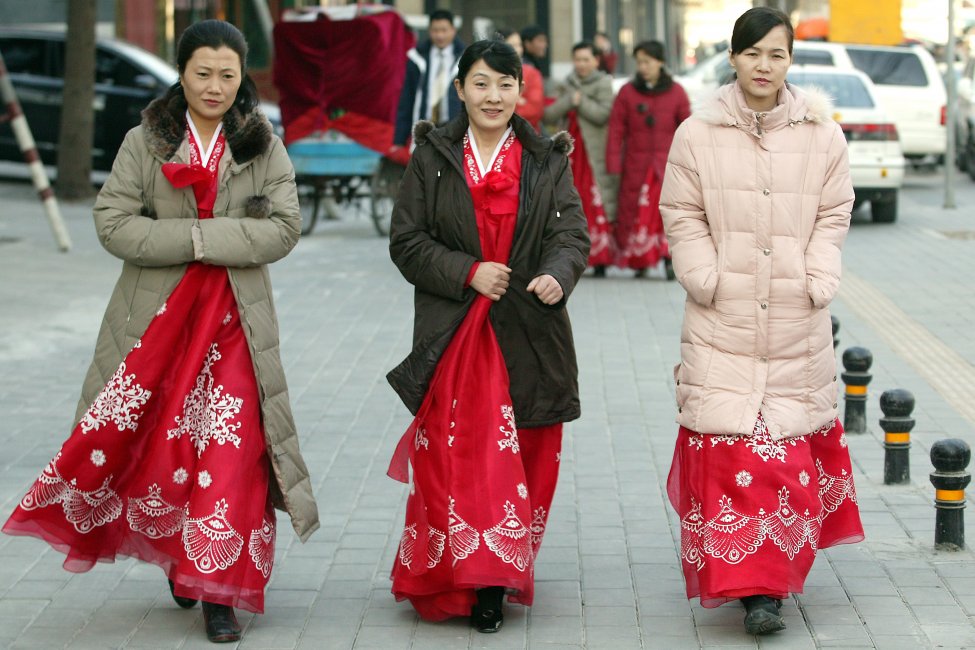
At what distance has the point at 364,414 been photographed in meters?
8.30

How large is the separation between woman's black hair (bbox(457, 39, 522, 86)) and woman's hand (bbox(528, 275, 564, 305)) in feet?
2.05

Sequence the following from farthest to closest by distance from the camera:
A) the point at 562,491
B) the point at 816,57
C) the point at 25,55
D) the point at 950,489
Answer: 1. the point at 816,57
2. the point at 25,55
3. the point at 562,491
4. the point at 950,489

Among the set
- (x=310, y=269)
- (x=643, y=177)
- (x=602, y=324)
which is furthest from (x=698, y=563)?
(x=310, y=269)

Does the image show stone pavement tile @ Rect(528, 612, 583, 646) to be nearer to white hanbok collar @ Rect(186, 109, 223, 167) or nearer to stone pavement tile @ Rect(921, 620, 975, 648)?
stone pavement tile @ Rect(921, 620, 975, 648)

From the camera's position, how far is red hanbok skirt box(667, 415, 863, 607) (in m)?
4.90

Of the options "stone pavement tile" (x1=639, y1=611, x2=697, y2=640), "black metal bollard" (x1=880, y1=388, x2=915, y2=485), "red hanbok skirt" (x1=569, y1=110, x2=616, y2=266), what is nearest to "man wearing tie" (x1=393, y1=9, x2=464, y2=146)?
"red hanbok skirt" (x1=569, y1=110, x2=616, y2=266)

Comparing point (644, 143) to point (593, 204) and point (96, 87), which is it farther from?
point (96, 87)

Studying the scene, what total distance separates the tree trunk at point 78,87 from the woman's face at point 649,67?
759 cm

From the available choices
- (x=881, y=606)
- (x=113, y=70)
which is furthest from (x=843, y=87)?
(x=881, y=606)

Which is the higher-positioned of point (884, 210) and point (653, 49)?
point (653, 49)

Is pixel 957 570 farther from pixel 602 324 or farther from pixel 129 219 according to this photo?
pixel 602 324

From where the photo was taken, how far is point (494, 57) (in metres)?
4.99

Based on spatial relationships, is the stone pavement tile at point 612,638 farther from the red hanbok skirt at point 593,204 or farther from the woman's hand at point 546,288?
the red hanbok skirt at point 593,204

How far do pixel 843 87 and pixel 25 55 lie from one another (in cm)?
963
